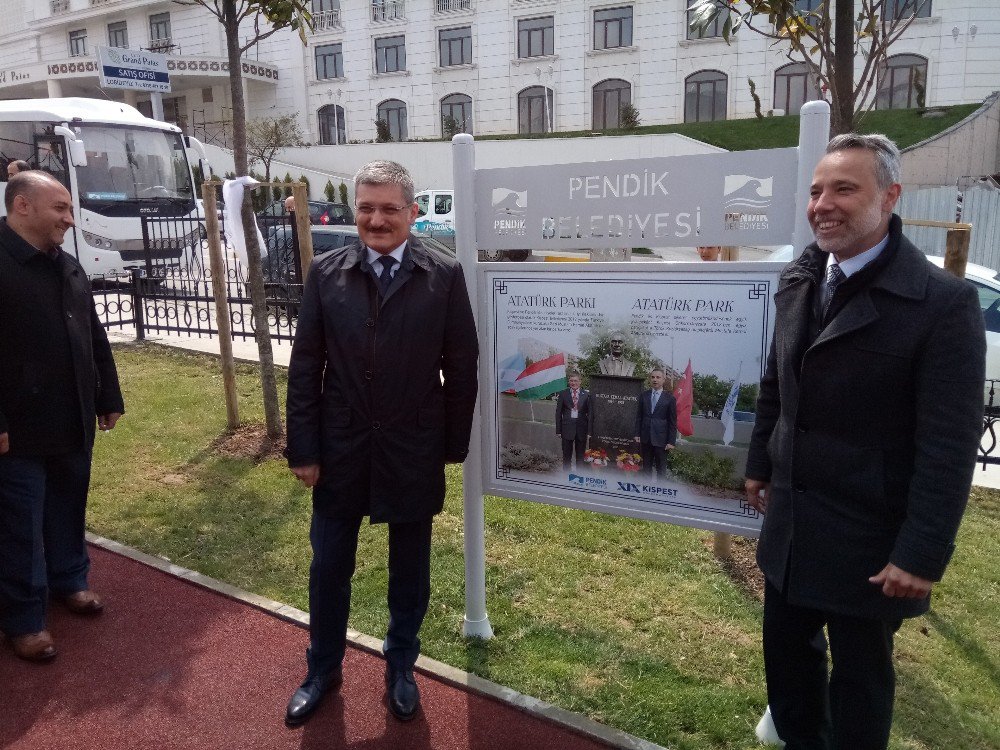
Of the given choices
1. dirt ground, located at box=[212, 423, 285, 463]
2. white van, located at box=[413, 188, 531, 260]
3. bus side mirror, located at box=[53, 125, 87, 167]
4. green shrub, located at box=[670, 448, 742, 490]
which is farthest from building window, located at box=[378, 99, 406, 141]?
green shrub, located at box=[670, 448, 742, 490]

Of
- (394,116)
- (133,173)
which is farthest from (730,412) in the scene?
(394,116)

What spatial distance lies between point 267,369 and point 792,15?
4394 mm

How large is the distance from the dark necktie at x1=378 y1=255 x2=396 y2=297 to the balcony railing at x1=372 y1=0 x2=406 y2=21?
43.4m

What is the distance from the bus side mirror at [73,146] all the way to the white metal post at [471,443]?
13.9 m

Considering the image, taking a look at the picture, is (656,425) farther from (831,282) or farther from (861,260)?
(861,260)

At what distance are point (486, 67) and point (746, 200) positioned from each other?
40.6 meters

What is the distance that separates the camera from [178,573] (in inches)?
171

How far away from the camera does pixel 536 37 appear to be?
3966 cm

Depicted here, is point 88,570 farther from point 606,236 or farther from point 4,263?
point 606,236

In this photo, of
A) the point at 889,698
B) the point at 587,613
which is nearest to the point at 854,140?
the point at 889,698

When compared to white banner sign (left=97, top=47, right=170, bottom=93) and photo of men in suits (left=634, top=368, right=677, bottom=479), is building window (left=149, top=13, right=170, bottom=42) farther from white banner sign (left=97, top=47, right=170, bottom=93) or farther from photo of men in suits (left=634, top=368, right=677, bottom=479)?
photo of men in suits (left=634, top=368, right=677, bottom=479)

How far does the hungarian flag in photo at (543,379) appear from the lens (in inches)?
131

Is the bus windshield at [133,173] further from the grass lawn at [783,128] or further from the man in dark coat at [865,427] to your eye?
the grass lawn at [783,128]

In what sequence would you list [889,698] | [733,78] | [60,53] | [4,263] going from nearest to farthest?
[889,698], [4,263], [733,78], [60,53]
